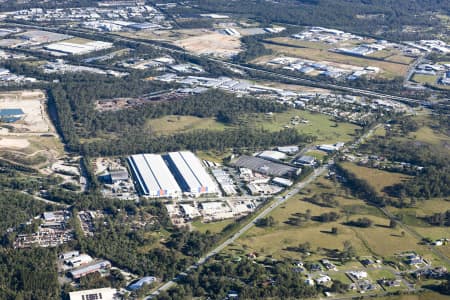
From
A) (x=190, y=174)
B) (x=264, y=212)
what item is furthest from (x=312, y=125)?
(x=264, y=212)

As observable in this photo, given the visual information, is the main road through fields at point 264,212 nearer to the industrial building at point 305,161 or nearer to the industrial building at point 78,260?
the industrial building at point 305,161

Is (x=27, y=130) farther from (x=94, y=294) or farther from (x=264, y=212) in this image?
(x=94, y=294)

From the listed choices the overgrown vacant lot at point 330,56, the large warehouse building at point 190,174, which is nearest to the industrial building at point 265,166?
the large warehouse building at point 190,174

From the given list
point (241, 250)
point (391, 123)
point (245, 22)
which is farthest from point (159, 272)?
point (245, 22)

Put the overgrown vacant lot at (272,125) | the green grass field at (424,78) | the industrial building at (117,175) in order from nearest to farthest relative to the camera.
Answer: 1. the industrial building at (117,175)
2. the overgrown vacant lot at (272,125)
3. the green grass field at (424,78)

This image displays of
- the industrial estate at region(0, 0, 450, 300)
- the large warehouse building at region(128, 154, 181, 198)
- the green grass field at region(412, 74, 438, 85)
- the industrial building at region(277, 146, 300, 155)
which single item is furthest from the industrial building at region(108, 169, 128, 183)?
the green grass field at region(412, 74, 438, 85)

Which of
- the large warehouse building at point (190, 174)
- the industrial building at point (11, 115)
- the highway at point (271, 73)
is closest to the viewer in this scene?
the large warehouse building at point (190, 174)

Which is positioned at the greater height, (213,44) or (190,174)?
(213,44)
